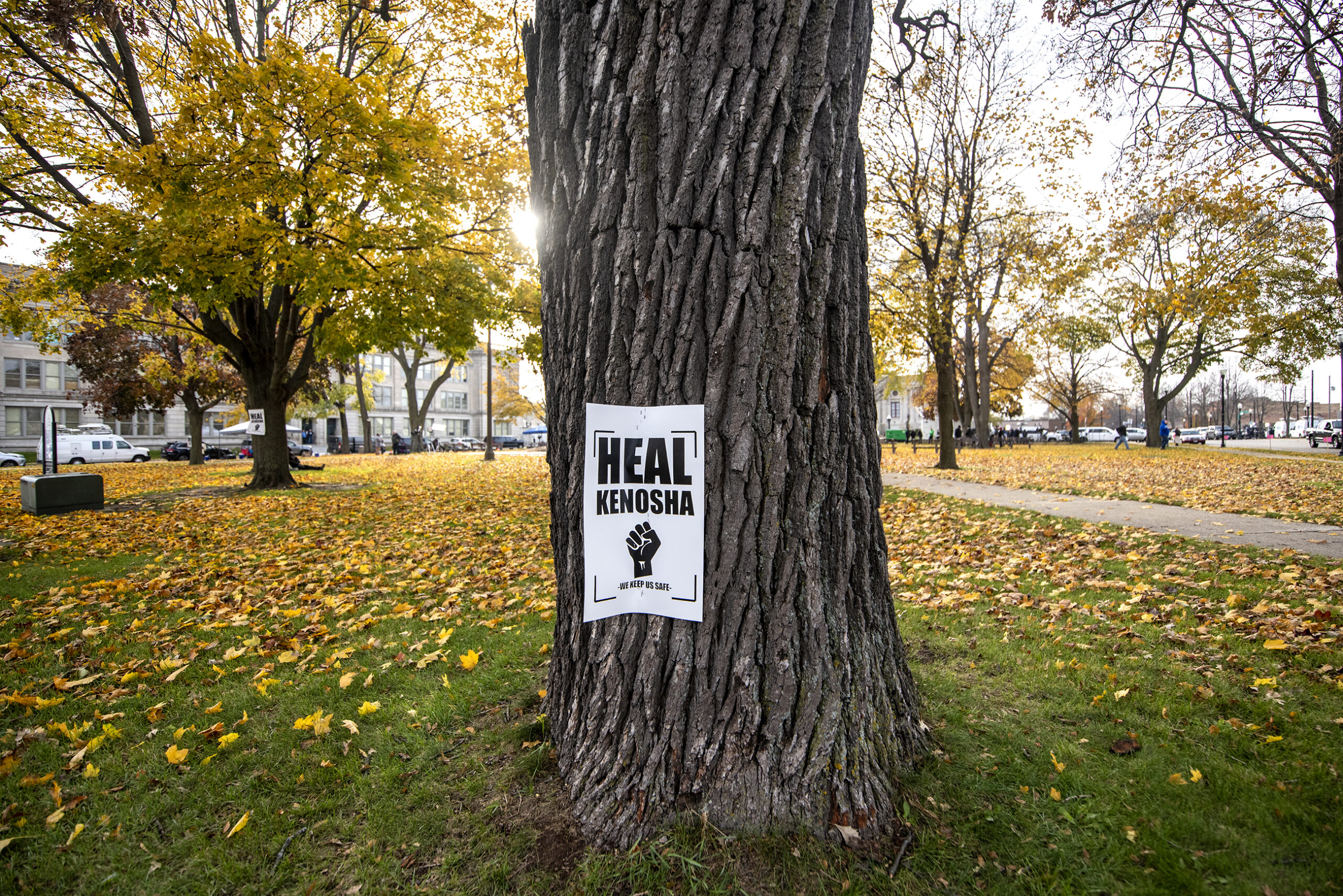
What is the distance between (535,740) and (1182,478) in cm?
1540

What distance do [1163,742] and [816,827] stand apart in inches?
61.7

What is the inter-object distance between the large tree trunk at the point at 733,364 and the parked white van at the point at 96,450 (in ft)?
128

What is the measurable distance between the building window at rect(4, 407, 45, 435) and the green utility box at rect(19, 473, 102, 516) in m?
44.6

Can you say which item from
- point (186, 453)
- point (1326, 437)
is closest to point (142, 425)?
point (186, 453)

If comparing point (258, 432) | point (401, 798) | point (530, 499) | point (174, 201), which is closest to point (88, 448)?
point (258, 432)

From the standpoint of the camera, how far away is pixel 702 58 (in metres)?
1.92

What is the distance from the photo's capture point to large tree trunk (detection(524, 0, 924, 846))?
76.2 inches

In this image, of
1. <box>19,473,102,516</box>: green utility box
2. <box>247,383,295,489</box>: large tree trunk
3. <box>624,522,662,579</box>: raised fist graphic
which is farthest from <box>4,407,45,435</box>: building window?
<box>624,522,662,579</box>: raised fist graphic

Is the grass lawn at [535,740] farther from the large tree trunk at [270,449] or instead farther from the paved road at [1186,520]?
the large tree trunk at [270,449]

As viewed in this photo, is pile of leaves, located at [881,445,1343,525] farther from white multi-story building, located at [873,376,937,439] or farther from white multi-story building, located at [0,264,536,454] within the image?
white multi-story building, located at [873,376,937,439]

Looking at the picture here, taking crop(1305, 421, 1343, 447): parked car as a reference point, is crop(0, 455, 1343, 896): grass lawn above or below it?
below

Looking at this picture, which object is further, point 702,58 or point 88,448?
point 88,448

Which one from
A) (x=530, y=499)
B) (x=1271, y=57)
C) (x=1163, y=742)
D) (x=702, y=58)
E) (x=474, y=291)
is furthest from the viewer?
(x=474, y=291)

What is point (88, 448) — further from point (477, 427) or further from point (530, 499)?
point (477, 427)
